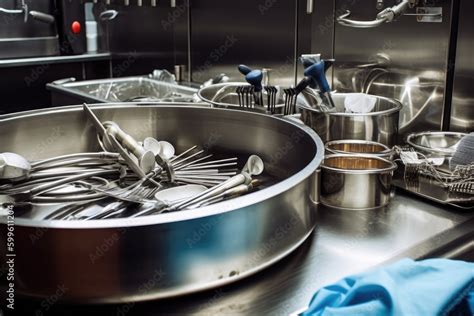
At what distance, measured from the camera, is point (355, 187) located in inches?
43.8

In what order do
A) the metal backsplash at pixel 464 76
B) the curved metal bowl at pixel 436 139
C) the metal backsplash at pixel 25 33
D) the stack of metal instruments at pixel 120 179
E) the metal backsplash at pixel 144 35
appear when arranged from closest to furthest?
the stack of metal instruments at pixel 120 179, the curved metal bowl at pixel 436 139, the metal backsplash at pixel 464 76, the metal backsplash at pixel 144 35, the metal backsplash at pixel 25 33

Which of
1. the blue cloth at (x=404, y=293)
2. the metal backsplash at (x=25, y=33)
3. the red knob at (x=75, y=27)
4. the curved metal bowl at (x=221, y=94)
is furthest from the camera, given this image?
the red knob at (x=75, y=27)

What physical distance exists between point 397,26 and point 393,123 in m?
0.46

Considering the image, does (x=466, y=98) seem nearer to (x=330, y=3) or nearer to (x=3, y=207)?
(x=330, y=3)

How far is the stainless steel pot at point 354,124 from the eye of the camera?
1.29 metres

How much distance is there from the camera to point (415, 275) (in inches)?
28.2

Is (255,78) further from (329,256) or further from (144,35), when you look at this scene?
(144,35)

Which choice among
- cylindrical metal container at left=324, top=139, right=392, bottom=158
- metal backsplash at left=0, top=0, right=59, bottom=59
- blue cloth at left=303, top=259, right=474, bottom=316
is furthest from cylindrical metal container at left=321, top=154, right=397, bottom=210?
metal backsplash at left=0, top=0, right=59, bottom=59

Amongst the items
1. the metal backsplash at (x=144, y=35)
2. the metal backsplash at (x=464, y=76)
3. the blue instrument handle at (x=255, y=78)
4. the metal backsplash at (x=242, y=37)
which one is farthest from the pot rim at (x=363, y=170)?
the metal backsplash at (x=144, y=35)

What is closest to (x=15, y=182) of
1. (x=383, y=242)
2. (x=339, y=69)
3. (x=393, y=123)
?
(x=383, y=242)

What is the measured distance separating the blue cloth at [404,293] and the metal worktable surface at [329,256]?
0.09 metres

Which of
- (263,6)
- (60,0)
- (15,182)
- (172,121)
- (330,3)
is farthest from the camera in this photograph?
(60,0)

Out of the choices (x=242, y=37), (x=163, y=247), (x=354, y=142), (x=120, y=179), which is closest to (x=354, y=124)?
(x=354, y=142)

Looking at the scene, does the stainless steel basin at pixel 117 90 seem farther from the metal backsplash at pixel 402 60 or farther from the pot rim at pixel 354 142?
the pot rim at pixel 354 142
